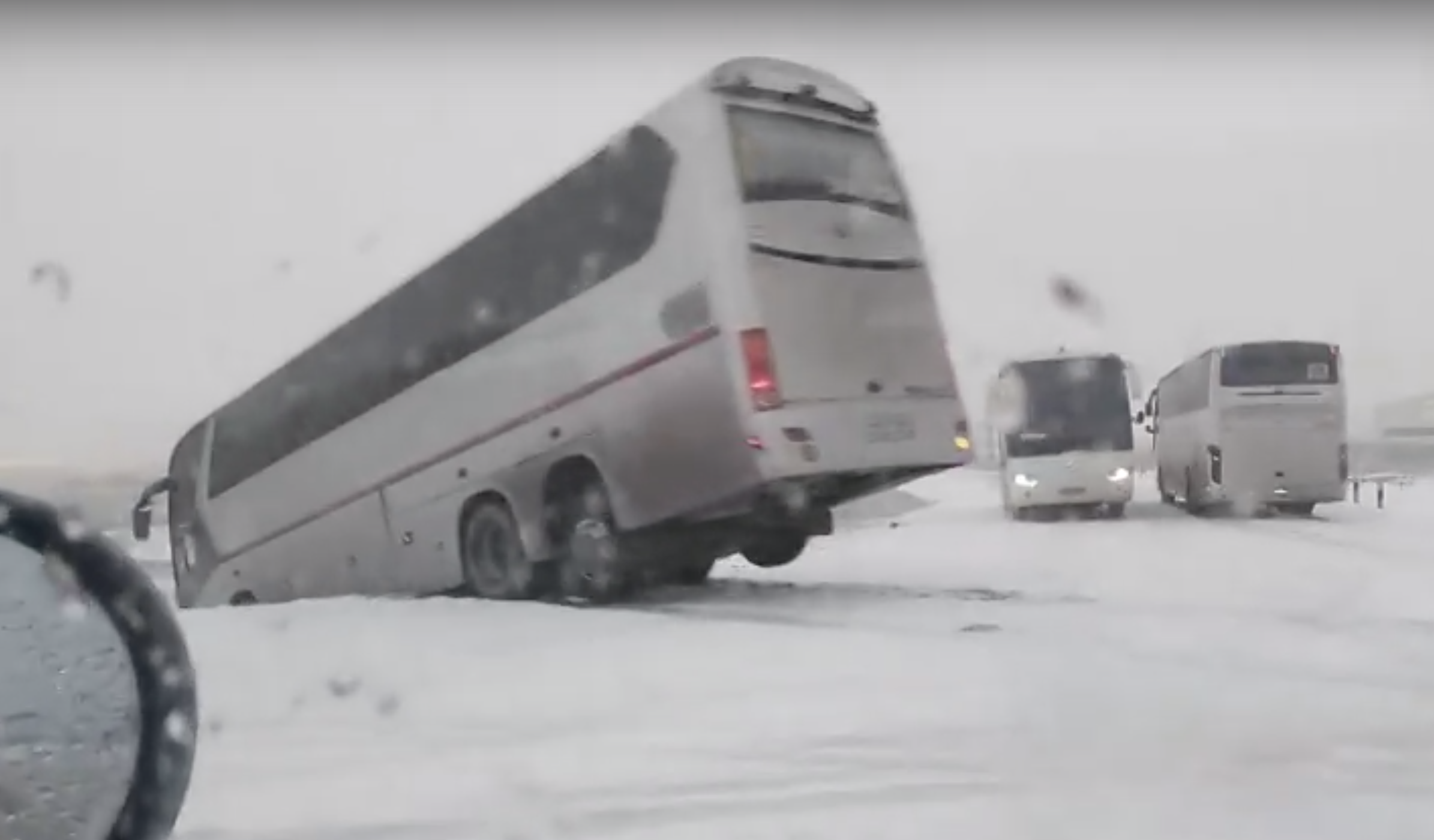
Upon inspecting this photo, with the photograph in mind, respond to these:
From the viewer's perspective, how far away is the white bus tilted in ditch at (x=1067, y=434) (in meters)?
22.2

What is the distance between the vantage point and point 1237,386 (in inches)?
846

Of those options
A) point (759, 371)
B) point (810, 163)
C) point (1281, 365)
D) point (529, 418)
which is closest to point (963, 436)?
point (759, 371)

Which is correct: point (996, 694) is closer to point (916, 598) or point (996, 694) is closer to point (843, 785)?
point (843, 785)

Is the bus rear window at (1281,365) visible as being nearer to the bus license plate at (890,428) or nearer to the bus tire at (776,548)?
the bus tire at (776,548)

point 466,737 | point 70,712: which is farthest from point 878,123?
point 70,712

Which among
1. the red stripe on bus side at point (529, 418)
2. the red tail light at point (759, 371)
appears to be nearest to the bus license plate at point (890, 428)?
the red tail light at point (759, 371)

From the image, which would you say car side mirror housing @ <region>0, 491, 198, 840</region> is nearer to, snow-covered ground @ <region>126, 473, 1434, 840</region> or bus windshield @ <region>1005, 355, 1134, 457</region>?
snow-covered ground @ <region>126, 473, 1434, 840</region>

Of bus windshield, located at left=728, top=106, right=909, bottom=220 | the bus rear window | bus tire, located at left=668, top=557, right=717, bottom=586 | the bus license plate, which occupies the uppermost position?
bus windshield, located at left=728, top=106, right=909, bottom=220

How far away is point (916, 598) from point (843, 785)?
540 cm

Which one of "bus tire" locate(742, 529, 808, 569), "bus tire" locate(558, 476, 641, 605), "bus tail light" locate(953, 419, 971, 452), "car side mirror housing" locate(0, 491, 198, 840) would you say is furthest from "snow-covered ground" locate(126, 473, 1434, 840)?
"bus tire" locate(742, 529, 808, 569)

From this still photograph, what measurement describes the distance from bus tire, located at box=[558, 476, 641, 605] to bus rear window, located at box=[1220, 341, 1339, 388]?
13832 mm

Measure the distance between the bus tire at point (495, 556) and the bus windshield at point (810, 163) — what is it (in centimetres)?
318

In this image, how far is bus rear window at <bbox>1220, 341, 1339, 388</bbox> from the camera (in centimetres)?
2119

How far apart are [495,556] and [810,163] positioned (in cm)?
380
